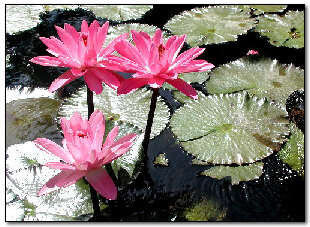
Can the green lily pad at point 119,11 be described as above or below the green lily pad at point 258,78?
above

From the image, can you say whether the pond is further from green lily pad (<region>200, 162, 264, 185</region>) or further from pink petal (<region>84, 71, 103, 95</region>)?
pink petal (<region>84, 71, 103, 95</region>)

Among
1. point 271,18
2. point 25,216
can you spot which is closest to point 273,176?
point 25,216

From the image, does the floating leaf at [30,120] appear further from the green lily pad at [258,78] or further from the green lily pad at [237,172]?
the green lily pad at [258,78]

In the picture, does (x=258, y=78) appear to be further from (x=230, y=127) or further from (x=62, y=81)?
(x=62, y=81)

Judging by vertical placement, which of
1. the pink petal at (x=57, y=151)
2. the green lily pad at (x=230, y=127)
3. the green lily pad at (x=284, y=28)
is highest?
the green lily pad at (x=284, y=28)

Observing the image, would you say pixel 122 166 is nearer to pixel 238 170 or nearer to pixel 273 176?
pixel 238 170

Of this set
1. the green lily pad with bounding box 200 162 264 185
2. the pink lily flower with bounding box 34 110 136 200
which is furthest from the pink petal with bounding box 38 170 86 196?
the green lily pad with bounding box 200 162 264 185

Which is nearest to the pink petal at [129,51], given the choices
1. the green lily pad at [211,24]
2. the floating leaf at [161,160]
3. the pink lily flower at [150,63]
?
the pink lily flower at [150,63]
